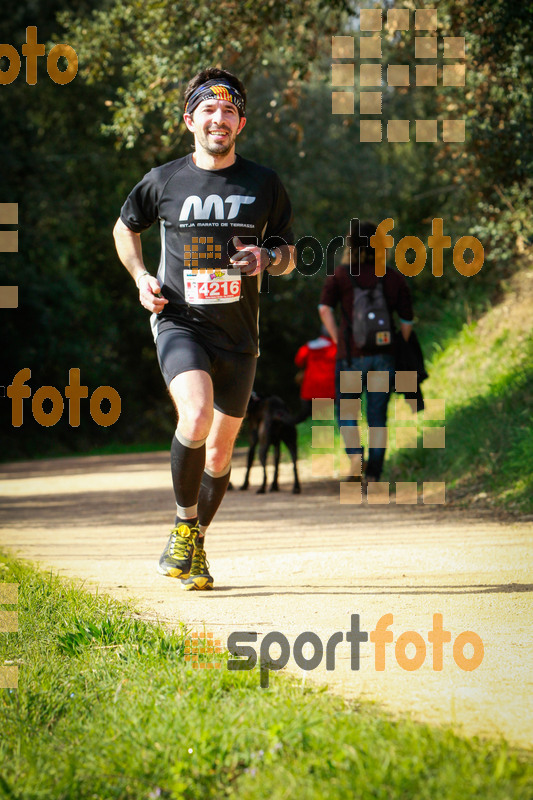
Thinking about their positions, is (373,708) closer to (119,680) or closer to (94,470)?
(119,680)

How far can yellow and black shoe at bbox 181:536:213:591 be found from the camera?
4.82 meters

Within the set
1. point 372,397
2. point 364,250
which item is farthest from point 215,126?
point 372,397

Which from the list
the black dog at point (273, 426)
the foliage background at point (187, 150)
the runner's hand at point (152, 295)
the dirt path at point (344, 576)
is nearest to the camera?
the dirt path at point (344, 576)

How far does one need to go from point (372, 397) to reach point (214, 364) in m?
4.49

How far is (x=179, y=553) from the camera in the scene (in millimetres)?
4719

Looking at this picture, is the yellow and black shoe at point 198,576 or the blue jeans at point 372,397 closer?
the yellow and black shoe at point 198,576

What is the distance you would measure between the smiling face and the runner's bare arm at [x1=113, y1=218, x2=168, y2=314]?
1.83 ft

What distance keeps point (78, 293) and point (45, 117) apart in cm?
502

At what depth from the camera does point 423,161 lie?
73.7ft

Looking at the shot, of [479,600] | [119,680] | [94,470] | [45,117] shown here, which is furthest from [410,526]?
[45,117]

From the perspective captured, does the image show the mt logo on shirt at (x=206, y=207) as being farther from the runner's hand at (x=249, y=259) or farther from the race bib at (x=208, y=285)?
the race bib at (x=208, y=285)

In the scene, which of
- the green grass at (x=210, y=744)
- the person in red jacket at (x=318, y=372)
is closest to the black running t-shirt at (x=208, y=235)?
the green grass at (x=210, y=744)

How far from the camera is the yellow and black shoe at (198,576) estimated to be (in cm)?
482

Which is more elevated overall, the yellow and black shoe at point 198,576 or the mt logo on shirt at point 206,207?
the mt logo on shirt at point 206,207
